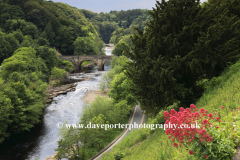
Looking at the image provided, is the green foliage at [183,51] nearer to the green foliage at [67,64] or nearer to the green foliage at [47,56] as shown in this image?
the green foliage at [47,56]

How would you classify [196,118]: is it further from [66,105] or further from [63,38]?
[63,38]

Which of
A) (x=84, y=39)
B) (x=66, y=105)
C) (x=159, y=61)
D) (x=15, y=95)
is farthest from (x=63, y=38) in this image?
(x=159, y=61)

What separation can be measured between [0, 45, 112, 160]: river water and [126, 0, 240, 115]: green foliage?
22.1 metres

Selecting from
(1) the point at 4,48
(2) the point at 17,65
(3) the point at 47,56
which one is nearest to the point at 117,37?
(3) the point at 47,56

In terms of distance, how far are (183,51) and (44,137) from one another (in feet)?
94.1

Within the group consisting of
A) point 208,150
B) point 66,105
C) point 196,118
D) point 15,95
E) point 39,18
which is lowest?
point 66,105

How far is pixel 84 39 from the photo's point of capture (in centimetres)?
10606

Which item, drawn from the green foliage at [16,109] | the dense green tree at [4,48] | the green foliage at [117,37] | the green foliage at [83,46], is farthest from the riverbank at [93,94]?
the green foliage at [117,37]

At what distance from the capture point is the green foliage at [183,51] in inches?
483

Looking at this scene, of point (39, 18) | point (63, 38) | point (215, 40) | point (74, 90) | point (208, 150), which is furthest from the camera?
point (63, 38)

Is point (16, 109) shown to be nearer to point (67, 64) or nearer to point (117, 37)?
point (67, 64)

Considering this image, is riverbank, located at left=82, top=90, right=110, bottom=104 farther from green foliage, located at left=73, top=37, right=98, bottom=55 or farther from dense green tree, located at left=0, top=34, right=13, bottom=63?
green foliage, located at left=73, top=37, right=98, bottom=55

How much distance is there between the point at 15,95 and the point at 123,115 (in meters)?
20.1

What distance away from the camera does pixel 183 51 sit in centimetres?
1373
